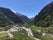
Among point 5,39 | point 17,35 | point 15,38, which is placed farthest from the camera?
point 17,35

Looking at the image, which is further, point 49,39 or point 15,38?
point 49,39

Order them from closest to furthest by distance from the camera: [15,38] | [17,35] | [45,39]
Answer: [15,38] → [17,35] → [45,39]

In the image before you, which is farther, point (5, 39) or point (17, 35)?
point (17, 35)

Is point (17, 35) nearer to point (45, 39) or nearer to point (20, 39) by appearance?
point (20, 39)

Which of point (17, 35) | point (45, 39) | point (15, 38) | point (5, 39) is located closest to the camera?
point (5, 39)

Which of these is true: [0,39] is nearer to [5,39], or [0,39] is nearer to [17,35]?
[5,39]

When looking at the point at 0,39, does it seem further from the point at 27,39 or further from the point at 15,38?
the point at 27,39

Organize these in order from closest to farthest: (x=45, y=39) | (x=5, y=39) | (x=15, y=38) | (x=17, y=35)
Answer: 1. (x=5, y=39)
2. (x=15, y=38)
3. (x=17, y=35)
4. (x=45, y=39)

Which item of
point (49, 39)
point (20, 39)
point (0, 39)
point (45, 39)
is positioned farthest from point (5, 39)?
point (49, 39)

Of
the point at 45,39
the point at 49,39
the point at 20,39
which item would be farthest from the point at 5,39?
the point at 49,39

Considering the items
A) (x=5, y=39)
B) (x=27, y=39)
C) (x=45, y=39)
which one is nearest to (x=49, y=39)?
(x=45, y=39)
